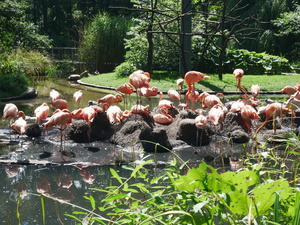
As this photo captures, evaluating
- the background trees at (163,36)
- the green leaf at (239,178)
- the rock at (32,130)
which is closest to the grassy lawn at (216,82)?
the background trees at (163,36)

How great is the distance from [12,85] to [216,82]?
5.31 metres

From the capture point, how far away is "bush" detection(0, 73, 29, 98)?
966 centimetres

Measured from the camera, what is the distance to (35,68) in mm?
15258

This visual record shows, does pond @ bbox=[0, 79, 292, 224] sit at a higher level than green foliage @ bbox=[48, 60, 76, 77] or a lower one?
lower

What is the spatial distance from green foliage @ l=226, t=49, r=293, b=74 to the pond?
9.18m

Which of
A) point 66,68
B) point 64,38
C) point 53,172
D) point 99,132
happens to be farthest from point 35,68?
point 64,38

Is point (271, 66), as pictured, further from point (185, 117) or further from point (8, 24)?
point (185, 117)

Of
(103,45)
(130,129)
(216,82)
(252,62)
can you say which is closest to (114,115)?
(130,129)

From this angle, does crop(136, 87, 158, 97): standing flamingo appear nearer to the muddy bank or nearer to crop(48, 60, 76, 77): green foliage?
the muddy bank

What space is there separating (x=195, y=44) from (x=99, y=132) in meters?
8.96

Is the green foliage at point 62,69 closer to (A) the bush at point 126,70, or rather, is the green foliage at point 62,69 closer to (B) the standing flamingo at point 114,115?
(A) the bush at point 126,70

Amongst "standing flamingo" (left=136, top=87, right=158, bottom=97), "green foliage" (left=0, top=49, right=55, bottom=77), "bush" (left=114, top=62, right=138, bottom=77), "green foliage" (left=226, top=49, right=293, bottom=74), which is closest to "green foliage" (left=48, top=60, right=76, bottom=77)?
"green foliage" (left=0, top=49, right=55, bottom=77)

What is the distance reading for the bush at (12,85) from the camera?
966 cm

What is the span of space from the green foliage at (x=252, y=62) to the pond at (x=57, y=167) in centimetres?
918
